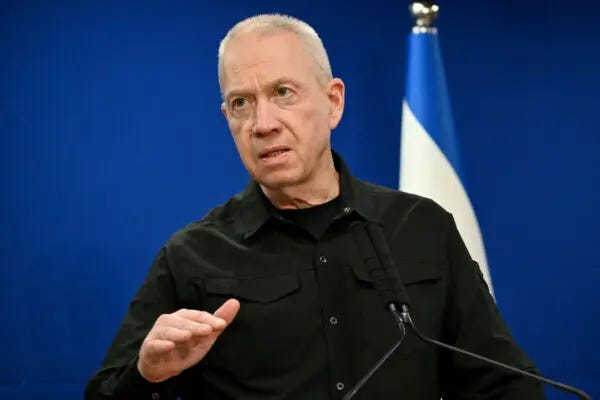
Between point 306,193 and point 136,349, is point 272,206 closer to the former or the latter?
point 306,193

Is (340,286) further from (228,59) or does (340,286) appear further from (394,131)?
(394,131)

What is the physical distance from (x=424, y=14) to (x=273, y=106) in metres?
1.34

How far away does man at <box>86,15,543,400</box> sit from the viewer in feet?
5.06

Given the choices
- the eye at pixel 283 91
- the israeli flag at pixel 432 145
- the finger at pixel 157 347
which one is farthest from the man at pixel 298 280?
the israeli flag at pixel 432 145

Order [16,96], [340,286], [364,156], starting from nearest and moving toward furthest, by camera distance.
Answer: [340,286] → [16,96] → [364,156]

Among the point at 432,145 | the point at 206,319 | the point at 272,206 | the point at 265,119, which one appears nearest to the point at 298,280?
the point at 272,206

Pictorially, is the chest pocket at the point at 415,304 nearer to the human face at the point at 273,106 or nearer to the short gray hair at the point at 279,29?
the human face at the point at 273,106

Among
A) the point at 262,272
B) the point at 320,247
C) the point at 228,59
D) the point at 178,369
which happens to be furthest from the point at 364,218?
the point at 178,369

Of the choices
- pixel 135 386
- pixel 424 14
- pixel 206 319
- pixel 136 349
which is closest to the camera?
pixel 206 319

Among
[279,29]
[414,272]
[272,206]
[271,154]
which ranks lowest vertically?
[414,272]

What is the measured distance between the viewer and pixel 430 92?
9.32 ft

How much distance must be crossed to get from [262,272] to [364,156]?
149cm

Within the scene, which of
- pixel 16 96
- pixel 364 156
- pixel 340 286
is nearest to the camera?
pixel 340 286

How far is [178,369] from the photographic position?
1343 mm
